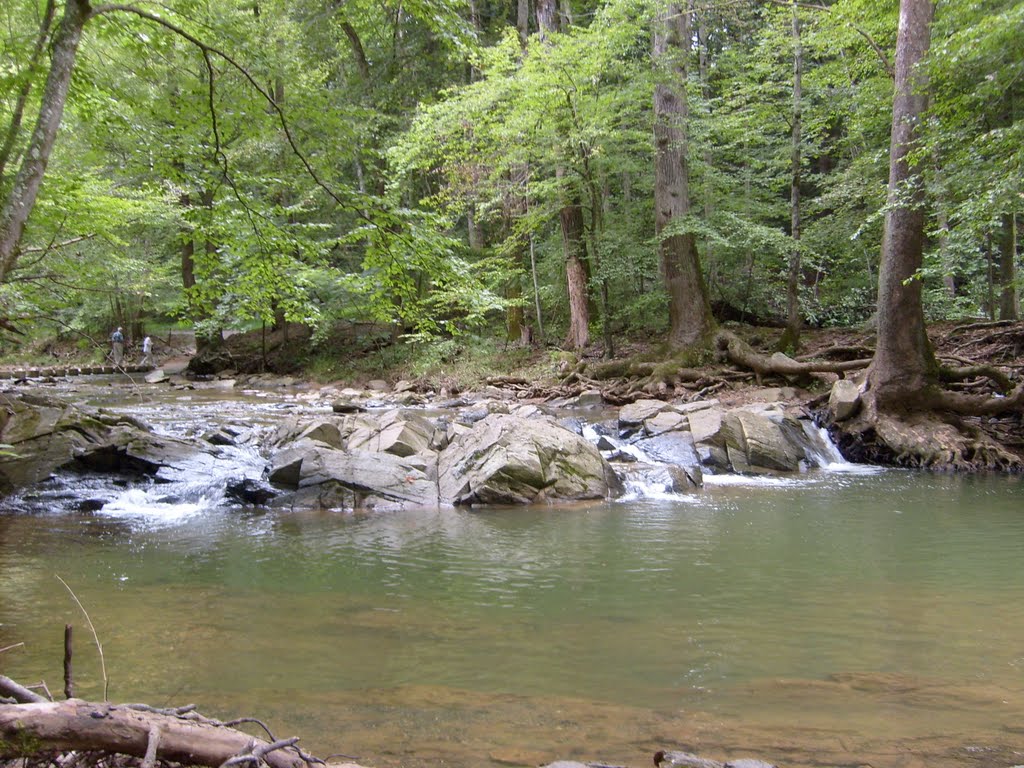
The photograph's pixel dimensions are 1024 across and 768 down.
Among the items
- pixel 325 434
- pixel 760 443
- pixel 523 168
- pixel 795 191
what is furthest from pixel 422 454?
pixel 795 191

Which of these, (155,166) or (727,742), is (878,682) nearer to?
(727,742)

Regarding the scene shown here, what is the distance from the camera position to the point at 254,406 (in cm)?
1617

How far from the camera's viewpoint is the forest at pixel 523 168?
5.27 meters

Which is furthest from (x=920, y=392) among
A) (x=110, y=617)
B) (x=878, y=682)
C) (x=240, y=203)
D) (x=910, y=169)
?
(x=110, y=617)

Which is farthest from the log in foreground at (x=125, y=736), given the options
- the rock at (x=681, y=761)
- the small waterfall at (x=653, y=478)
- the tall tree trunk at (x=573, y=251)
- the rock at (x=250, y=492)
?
the tall tree trunk at (x=573, y=251)

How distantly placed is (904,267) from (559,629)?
9146 mm

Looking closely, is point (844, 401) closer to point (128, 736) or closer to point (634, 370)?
point (634, 370)

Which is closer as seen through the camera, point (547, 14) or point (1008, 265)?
point (1008, 265)

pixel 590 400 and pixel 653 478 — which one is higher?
pixel 590 400

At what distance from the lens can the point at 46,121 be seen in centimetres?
399

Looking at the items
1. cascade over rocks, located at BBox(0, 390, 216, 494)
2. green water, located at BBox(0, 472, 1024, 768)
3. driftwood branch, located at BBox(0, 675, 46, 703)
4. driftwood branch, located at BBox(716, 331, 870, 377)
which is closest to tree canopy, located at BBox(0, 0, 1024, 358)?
driftwood branch, located at BBox(716, 331, 870, 377)

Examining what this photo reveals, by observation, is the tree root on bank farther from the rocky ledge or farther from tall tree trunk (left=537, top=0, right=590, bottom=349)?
tall tree trunk (left=537, top=0, right=590, bottom=349)

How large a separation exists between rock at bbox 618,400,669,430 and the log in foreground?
10.8m

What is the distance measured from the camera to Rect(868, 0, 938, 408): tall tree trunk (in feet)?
34.1
